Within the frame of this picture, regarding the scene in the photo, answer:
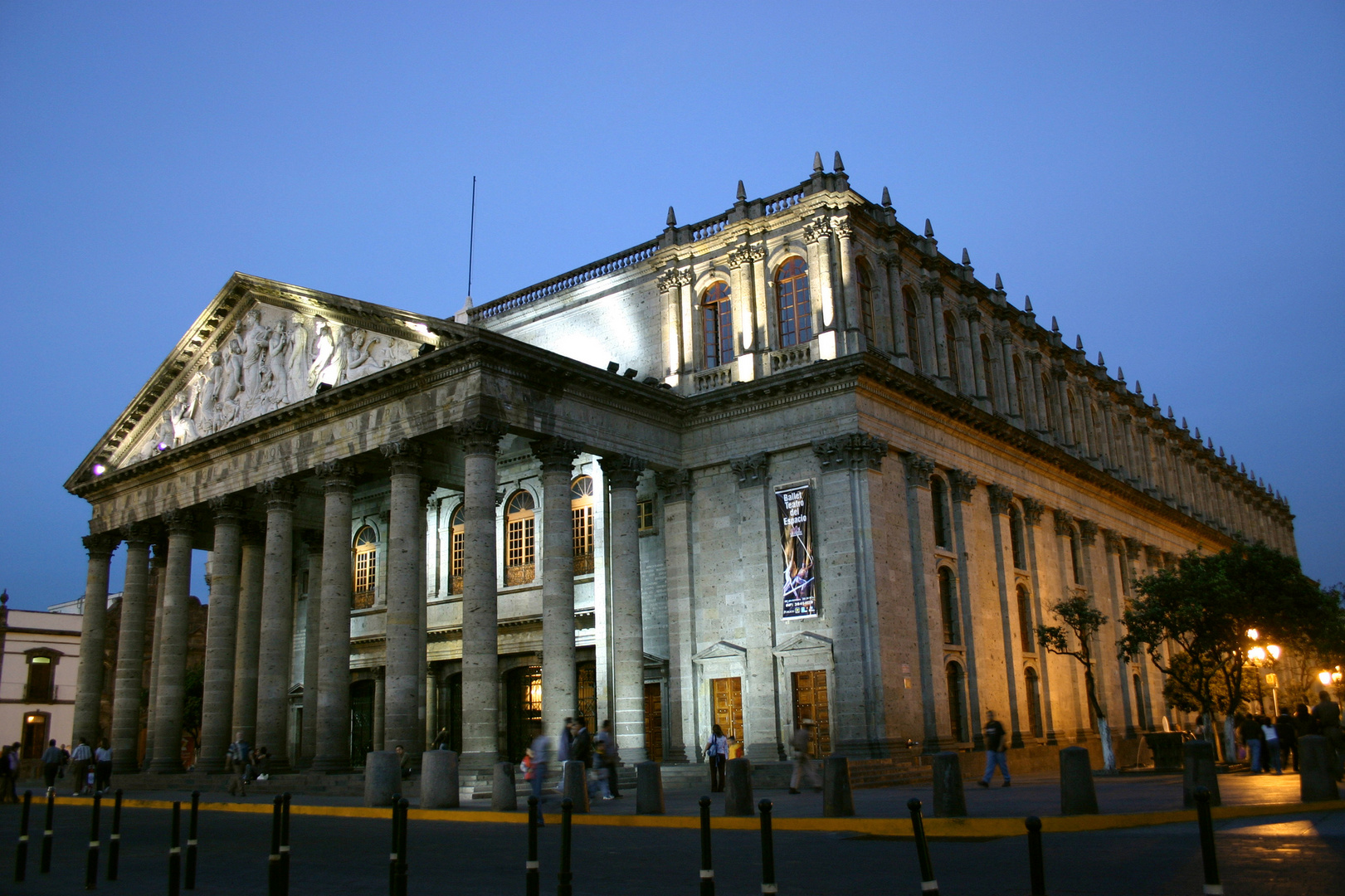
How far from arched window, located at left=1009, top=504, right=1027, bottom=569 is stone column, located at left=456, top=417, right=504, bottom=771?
19162mm

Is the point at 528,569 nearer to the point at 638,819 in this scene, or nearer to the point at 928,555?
the point at 928,555

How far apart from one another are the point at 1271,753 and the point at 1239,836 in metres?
17.4

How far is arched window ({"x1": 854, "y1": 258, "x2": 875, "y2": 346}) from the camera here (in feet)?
105

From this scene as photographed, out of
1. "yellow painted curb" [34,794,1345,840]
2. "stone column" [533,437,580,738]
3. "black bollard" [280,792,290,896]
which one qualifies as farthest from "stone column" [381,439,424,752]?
"black bollard" [280,792,290,896]

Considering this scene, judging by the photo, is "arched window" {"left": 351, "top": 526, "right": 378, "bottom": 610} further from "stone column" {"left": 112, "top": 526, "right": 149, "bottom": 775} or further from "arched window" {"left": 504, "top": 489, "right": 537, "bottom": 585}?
"stone column" {"left": 112, "top": 526, "right": 149, "bottom": 775}

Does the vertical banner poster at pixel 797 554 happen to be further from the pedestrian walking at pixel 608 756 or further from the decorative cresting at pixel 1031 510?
the decorative cresting at pixel 1031 510

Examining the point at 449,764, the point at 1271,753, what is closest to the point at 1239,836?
the point at 449,764

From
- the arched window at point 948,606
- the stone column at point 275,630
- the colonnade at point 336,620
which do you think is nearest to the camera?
the colonnade at point 336,620

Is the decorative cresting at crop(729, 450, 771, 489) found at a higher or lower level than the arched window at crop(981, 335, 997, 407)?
lower

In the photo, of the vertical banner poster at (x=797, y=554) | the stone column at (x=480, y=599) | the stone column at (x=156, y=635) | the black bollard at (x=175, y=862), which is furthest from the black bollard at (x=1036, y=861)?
the stone column at (x=156, y=635)

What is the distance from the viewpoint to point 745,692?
30.3 m

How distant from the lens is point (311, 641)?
127ft

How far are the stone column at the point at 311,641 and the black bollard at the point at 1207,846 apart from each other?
32418mm

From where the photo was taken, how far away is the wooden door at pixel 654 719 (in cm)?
3269
